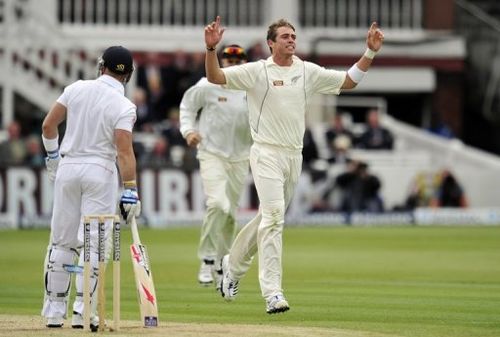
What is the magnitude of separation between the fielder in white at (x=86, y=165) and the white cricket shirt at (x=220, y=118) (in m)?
4.06

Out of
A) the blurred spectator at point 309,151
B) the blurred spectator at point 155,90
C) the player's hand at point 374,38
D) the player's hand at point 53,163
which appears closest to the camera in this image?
the player's hand at point 53,163

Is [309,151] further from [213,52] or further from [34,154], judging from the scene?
[213,52]

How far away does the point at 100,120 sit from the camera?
1066 centimetres

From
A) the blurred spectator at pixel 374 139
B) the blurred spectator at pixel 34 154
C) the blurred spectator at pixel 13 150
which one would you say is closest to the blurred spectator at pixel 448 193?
the blurred spectator at pixel 374 139

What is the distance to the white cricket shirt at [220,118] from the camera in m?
14.8

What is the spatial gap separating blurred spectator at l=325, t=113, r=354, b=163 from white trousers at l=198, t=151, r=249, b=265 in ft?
43.6

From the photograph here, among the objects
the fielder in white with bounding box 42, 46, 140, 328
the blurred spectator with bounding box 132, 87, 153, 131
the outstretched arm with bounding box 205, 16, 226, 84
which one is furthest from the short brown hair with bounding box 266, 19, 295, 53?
the blurred spectator with bounding box 132, 87, 153, 131

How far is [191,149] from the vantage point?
87.6ft

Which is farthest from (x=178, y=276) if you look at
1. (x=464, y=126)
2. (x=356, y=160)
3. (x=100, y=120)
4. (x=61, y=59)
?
(x=464, y=126)

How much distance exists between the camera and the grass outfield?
36.9 ft

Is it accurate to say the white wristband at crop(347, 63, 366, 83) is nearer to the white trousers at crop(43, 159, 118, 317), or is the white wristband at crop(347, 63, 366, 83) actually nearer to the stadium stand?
the white trousers at crop(43, 159, 118, 317)

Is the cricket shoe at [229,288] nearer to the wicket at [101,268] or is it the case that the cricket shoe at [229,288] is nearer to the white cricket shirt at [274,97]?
the white cricket shirt at [274,97]

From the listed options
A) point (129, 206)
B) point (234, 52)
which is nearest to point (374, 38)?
point (234, 52)

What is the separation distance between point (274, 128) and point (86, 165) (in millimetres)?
1864
